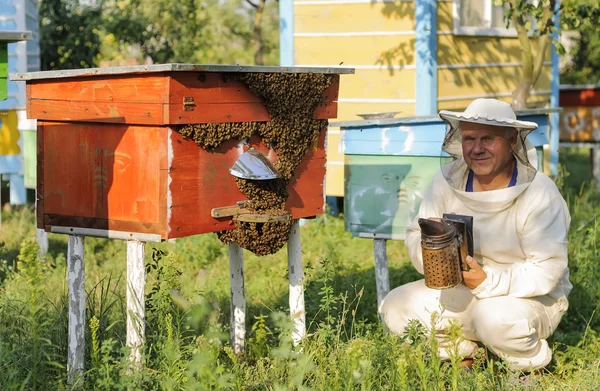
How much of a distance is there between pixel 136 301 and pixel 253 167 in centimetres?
78

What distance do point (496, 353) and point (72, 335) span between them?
199 cm

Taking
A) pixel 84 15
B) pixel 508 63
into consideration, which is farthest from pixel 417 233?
pixel 84 15

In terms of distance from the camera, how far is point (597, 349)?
5.03 meters

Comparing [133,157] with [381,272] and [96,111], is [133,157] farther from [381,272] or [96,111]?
[381,272]

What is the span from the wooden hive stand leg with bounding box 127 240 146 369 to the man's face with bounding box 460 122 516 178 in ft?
5.39

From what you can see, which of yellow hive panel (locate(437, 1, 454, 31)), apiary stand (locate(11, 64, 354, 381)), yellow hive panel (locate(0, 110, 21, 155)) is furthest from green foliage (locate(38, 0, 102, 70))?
apiary stand (locate(11, 64, 354, 381))

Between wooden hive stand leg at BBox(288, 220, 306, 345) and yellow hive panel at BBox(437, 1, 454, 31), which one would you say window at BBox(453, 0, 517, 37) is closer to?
yellow hive panel at BBox(437, 1, 454, 31)

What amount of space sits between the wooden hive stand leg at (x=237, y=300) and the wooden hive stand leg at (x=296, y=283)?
31cm

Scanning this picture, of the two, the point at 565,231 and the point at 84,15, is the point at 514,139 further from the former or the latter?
the point at 84,15

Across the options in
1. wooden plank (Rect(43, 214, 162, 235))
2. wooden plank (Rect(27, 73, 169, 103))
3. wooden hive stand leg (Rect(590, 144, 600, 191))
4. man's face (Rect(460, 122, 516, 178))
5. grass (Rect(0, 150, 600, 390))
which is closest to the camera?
grass (Rect(0, 150, 600, 390))

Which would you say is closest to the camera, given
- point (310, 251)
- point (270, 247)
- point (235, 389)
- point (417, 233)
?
point (235, 389)

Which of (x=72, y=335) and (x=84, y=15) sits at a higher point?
(x=84, y=15)

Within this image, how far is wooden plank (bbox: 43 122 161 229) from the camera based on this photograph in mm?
3885

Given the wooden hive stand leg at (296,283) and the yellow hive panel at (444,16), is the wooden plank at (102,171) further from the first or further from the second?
the yellow hive panel at (444,16)
